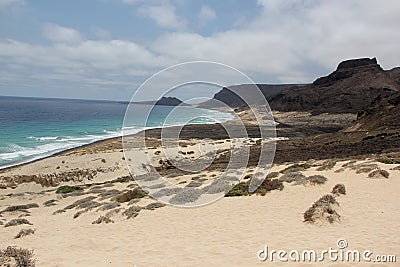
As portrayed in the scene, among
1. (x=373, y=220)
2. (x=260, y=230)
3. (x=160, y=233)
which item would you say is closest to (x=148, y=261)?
(x=160, y=233)

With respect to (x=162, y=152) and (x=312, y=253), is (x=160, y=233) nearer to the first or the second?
(x=312, y=253)

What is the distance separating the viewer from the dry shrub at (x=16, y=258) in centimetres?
767

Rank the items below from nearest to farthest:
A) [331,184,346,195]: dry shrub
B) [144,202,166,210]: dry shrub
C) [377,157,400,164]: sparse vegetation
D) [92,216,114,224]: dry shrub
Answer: [92,216,114,224]: dry shrub, [331,184,346,195]: dry shrub, [144,202,166,210]: dry shrub, [377,157,400,164]: sparse vegetation

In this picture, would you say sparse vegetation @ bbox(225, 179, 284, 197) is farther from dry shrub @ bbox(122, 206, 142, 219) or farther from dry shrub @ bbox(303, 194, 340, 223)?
dry shrub @ bbox(122, 206, 142, 219)

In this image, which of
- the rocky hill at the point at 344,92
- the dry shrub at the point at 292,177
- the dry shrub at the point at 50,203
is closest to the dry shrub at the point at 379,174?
the dry shrub at the point at 292,177

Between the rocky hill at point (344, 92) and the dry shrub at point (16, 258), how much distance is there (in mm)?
111674

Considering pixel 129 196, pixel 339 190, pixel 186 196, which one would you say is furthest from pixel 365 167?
pixel 129 196

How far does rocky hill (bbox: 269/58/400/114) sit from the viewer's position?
11438 cm

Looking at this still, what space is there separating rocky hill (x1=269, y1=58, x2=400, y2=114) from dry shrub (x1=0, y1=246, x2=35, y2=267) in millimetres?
111674

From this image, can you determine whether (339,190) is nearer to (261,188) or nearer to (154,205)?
(261,188)

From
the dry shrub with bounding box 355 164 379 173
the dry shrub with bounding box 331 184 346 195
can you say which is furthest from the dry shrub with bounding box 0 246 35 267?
the dry shrub with bounding box 355 164 379 173

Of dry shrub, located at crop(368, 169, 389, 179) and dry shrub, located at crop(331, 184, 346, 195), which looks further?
dry shrub, located at crop(368, 169, 389, 179)

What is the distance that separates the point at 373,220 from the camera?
402 inches

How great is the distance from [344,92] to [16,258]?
433 ft
